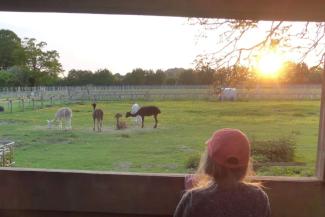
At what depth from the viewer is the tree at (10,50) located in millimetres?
2674

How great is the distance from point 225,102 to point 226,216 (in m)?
1.73

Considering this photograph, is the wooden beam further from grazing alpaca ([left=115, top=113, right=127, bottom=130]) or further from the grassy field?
grazing alpaca ([left=115, top=113, right=127, bottom=130])

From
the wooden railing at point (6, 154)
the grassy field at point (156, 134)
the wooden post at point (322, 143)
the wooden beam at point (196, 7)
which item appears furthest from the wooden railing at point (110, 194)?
the wooden beam at point (196, 7)

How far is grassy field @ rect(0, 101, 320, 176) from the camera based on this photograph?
263 cm

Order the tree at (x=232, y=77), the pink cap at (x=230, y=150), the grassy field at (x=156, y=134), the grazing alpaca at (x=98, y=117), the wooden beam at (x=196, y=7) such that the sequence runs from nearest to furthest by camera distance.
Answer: the pink cap at (x=230, y=150)
the wooden beam at (x=196, y=7)
the grassy field at (x=156, y=134)
the tree at (x=232, y=77)
the grazing alpaca at (x=98, y=117)

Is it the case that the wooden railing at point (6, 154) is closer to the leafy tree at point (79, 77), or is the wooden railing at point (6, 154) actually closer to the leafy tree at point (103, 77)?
the leafy tree at point (79, 77)

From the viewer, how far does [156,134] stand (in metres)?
3.16

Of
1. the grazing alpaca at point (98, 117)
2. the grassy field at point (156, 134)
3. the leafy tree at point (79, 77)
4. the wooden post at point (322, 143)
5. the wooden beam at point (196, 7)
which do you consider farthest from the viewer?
the grazing alpaca at point (98, 117)

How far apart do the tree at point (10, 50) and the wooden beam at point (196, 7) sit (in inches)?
22.3

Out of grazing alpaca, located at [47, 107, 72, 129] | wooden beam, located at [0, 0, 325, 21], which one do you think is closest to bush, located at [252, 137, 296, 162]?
wooden beam, located at [0, 0, 325, 21]

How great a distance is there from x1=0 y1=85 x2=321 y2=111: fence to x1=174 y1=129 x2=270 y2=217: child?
1.49 meters

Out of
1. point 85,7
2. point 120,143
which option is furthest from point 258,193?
point 120,143

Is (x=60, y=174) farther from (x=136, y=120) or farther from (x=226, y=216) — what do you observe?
(x=226, y=216)

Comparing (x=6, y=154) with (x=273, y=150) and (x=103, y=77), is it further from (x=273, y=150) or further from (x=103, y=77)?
(x=273, y=150)
